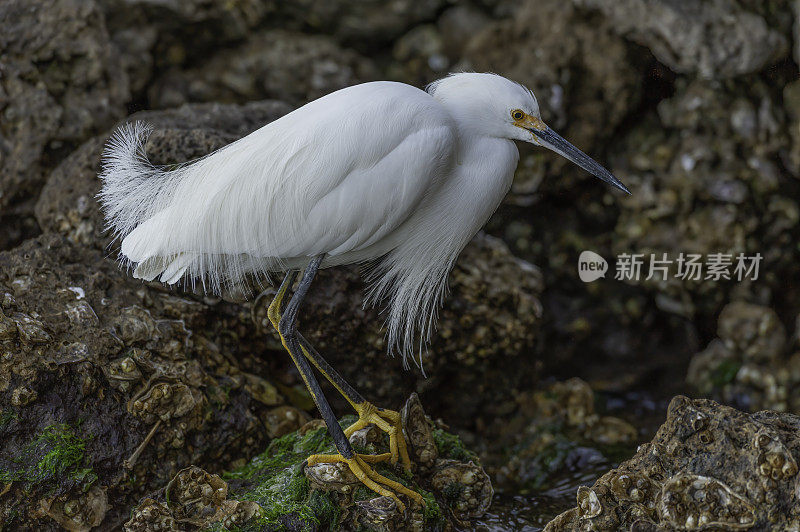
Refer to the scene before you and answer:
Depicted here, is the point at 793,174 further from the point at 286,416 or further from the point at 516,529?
the point at 286,416

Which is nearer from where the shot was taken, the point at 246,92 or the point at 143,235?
the point at 143,235

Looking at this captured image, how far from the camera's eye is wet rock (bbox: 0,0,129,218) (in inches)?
120

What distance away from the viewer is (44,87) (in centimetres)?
312

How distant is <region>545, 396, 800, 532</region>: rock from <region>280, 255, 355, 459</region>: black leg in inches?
24.2

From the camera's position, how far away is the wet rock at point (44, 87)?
3.05 metres

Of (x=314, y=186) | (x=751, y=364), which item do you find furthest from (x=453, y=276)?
(x=751, y=364)

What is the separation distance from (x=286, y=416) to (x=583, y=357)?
6.06ft

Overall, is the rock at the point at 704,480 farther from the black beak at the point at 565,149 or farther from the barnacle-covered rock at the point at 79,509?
the barnacle-covered rock at the point at 79,509

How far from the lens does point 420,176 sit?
1964 mm

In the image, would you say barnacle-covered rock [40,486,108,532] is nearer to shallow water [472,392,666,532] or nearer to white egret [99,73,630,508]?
white egret [99,73,630,508]

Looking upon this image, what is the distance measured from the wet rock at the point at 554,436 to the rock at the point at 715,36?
1.61 m

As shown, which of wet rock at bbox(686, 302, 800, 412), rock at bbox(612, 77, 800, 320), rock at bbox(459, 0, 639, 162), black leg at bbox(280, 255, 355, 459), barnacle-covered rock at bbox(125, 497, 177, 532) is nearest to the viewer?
barnacle-covered rock at bbox(125, 497, 177, 532)

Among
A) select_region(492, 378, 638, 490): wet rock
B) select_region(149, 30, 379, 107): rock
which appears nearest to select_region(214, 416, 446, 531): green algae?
select_region(492, 378, 638, 490): wet rock

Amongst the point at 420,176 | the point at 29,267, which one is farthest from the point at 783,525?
the point at 29,267
